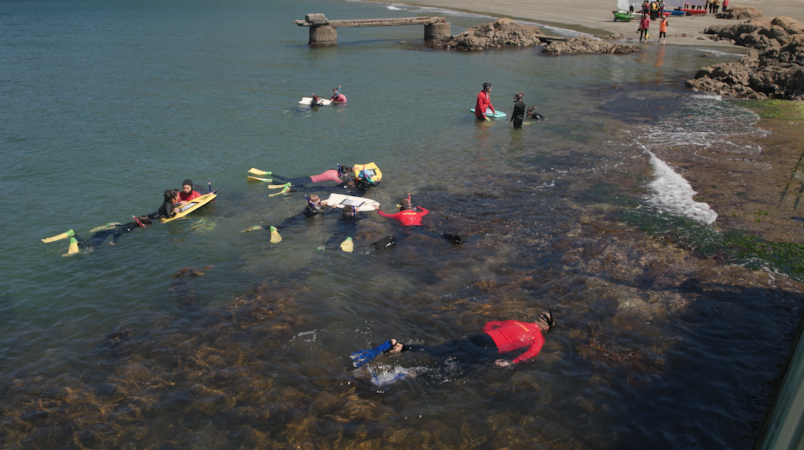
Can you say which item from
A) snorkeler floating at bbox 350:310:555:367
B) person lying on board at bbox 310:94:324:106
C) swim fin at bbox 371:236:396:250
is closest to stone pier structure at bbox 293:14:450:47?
person lying on board at bbox 310:94:324:106

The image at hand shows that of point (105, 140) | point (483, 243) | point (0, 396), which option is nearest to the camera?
point (0, 396)

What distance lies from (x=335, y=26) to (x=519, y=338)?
45.2 meters

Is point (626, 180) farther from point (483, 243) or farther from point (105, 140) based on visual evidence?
point (105, 140)

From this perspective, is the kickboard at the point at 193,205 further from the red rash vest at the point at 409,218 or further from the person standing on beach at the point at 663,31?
the person standing on beach at the point at 663,31

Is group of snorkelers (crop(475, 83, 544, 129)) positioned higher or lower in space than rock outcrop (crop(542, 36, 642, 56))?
lower

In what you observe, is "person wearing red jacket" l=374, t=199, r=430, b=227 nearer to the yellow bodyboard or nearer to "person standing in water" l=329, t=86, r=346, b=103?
the yellow bodyboard

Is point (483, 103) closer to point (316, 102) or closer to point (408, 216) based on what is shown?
point (316, 102)

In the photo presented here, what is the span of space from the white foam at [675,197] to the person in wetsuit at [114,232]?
49.9 feet

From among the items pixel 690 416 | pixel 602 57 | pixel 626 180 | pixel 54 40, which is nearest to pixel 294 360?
pixel 690 416

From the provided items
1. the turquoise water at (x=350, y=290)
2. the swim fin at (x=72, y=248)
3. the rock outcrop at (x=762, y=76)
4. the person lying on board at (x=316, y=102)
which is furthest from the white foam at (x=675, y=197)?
the person lying on board at (x=316, y=102)

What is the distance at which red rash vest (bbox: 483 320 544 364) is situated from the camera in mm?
9469

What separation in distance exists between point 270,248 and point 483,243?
5.75 metres

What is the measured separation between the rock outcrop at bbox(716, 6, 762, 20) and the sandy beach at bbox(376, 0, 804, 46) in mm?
987

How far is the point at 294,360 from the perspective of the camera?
966 centimetres
